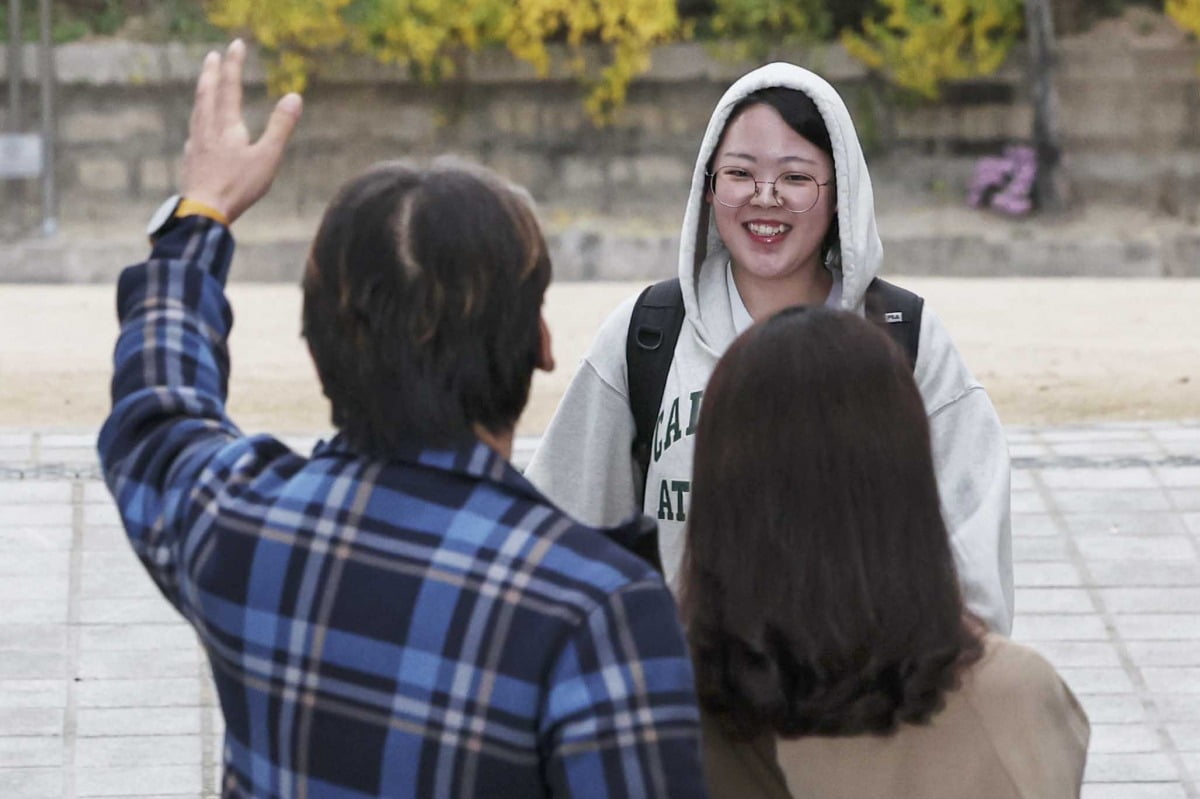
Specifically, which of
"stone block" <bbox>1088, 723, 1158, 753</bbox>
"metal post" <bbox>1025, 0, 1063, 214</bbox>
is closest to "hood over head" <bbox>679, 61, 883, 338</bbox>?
"stone block" <bbox>1088, 723, 1158, 753</bbox>

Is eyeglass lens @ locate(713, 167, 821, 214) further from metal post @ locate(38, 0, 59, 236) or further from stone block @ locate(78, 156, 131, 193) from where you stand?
stone block @ locate(78, 156, 131, 193)

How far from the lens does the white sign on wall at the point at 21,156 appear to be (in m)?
16.7

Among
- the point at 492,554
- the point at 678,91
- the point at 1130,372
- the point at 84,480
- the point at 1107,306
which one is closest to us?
the point at 492,554

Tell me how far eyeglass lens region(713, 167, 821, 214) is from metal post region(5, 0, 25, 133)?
47.7 feet

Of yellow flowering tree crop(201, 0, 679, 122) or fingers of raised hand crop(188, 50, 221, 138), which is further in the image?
yellow flowering tree crop(201, 0, 679, 122)

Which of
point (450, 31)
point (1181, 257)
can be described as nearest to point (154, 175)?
point (450, 31)

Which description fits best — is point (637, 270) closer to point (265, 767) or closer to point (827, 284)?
point (827, 284)

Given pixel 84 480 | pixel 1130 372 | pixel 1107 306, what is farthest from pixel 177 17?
pixel 84 480

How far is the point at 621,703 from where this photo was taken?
1.50m

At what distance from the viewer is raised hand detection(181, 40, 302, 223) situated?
1.74m

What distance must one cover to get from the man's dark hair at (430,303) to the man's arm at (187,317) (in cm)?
15

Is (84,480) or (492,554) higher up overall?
(492,554)

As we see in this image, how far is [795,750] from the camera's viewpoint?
172 cm

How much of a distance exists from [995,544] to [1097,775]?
5.91 feet
